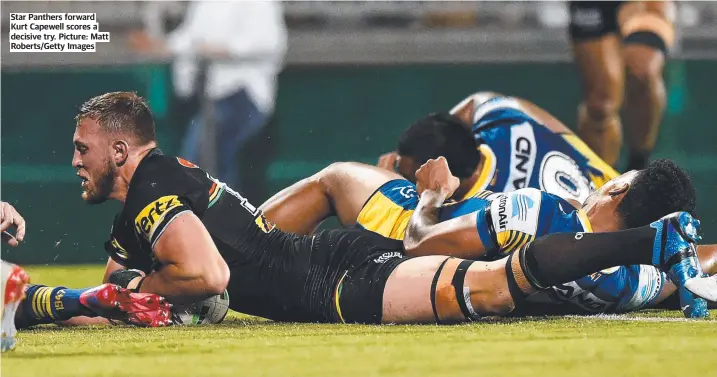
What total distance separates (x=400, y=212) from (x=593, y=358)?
206cm

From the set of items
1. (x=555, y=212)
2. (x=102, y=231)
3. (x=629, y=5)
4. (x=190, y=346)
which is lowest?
(x=102, y=231)

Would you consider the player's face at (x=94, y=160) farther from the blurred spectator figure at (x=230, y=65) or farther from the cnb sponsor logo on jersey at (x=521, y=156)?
the blurred spectator figure at (x=230, y=65)

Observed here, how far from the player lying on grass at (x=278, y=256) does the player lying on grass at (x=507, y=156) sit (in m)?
1.31

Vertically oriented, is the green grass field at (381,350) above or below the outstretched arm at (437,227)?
below

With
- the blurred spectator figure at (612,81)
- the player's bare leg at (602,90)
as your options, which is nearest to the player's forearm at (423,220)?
the blurred spectator figure at (612,81)

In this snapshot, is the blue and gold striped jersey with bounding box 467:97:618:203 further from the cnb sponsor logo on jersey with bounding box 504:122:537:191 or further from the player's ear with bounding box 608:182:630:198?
the player's ear with bounding box 608:182:630:198

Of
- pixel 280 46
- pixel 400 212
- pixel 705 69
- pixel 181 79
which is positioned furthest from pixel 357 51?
pixel 400 212

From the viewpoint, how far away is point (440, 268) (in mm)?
4672

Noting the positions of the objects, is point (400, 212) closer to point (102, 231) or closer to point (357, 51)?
point (102, 231)

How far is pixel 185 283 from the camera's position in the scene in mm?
4684

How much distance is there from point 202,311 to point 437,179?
3.91ft

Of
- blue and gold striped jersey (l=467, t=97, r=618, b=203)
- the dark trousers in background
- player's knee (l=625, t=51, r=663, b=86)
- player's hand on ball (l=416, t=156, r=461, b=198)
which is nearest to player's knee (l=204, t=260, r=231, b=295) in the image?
player's hand on ball (l=416, t=156, r=461, b=198)

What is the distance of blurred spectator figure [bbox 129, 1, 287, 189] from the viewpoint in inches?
393

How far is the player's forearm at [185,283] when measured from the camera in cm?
464
